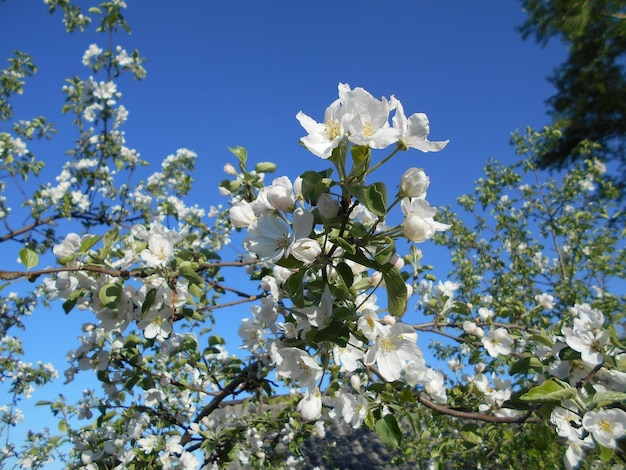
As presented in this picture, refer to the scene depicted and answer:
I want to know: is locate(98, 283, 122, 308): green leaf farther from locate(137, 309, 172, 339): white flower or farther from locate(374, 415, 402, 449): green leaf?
locate(374, 415, 402, 449): green leaf

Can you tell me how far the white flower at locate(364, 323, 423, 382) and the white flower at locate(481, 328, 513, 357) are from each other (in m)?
1.30

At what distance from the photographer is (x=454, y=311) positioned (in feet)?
7.65

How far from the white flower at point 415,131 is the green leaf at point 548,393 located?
671 millimetres

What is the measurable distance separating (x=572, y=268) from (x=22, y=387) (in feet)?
22.7

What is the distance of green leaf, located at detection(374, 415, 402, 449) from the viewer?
1.41 meters

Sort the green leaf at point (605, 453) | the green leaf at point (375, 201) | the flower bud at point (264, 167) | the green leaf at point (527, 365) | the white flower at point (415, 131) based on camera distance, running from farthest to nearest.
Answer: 1. the flower bud at point (264, 167)
2. the green leaf at point (527, 365)
3. the green leaf at point (605, 453)
4. the white flower at point (415, 131)
5. the green leaf at point (375, 201)

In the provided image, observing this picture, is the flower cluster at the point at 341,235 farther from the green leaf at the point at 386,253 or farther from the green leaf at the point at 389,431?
the green leaf at the point at 389,431

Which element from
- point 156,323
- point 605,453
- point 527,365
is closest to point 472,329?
point 527,365

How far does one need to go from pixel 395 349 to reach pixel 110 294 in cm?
98

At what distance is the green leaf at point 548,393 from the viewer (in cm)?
109

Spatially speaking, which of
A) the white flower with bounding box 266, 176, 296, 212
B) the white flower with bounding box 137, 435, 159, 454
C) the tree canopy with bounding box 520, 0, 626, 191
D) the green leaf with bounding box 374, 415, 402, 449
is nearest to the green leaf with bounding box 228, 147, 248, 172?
the white flower with bounding box 266, 176, 296, 212

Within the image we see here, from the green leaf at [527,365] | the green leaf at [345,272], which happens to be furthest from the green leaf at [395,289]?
the green leaf at [527,365]

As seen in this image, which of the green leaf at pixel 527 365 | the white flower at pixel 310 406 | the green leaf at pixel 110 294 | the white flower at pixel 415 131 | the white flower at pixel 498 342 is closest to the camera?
the white flower at pixel 415 131

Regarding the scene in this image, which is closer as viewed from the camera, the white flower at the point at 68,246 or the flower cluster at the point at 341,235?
the flower cluster at the point at 341,235
